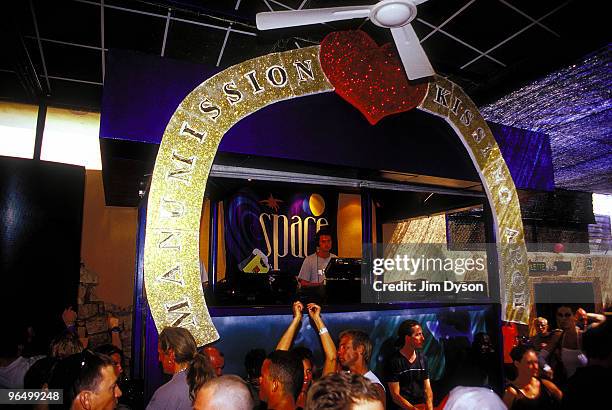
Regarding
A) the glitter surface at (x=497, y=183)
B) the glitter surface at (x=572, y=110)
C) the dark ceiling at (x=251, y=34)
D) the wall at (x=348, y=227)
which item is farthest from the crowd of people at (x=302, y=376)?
the wall at (x=348, y=227)

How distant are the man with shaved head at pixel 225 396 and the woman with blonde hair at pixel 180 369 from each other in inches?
23.7

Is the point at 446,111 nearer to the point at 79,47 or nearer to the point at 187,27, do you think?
the point at 187,27

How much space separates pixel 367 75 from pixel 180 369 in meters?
2.97

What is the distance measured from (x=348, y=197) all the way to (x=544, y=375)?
18.7ft

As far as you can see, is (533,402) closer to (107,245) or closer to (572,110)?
(572,110)

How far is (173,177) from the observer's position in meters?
3.14

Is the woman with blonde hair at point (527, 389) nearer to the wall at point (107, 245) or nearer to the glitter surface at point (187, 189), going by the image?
the glitter surface at point (187, 189)

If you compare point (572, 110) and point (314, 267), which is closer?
point (572, 110)

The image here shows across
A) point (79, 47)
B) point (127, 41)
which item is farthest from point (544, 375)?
point (79, 47)

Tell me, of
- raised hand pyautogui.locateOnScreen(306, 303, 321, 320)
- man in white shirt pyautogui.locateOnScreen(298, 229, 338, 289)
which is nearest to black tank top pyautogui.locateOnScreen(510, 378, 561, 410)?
raised hand pyautogui.locateOnScreen(306, 303, 321, 320)

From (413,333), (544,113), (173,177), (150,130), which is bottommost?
(413,333)

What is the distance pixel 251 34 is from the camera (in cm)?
456

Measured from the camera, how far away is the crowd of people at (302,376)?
1.96 metres

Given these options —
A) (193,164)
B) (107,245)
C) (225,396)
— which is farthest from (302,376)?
(107,245)
